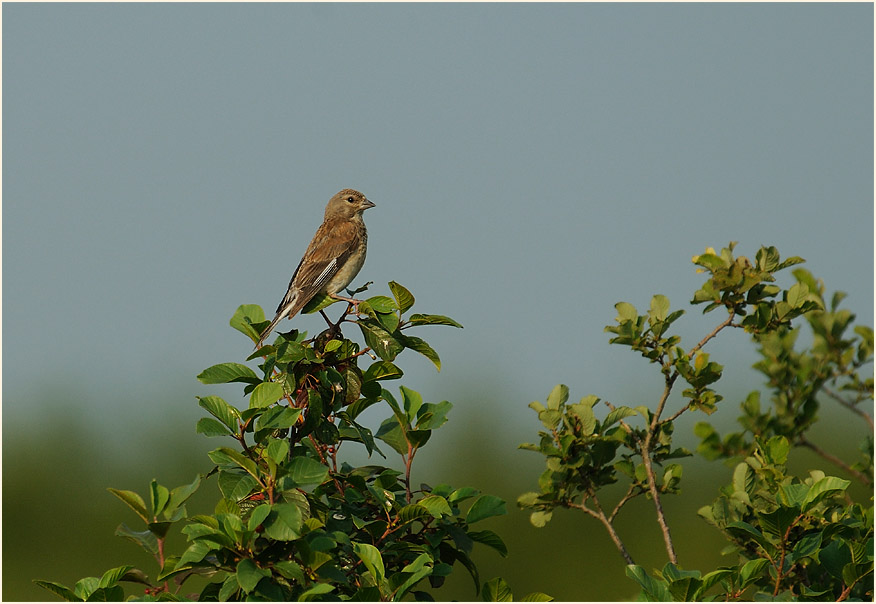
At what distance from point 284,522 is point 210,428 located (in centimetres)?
59

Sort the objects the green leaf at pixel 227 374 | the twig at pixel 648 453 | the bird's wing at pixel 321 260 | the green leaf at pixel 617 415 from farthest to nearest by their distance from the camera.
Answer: the bird's wing at pixel 321 260, the green leaf at pixel 617 415, the twig at pixel 648 453, the green leaf at pixel 227 374

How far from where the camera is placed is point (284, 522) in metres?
3.19

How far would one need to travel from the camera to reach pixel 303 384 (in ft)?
12.9

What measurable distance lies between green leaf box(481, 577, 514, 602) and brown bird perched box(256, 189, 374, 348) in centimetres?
312

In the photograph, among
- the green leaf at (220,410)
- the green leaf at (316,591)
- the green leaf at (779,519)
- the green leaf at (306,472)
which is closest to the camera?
the green leaf at (316,591)

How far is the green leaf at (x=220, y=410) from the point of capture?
3588 mm

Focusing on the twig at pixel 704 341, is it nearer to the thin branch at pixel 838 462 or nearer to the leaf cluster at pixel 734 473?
the leaf cluster at pixel 734 473

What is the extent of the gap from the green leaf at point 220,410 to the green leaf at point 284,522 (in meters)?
0.50

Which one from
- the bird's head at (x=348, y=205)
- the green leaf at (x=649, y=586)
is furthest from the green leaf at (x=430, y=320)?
the bird's head at (x=348, y=205)

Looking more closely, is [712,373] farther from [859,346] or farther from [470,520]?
[859,346]

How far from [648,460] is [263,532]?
252 cm

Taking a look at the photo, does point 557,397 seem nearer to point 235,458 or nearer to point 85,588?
point 235,458

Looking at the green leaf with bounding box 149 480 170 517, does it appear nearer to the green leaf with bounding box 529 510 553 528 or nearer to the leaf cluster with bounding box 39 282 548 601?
the leaf cluster with bounding box 39 282 548 601

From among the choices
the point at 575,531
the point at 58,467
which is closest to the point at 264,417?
the point at 575,531
